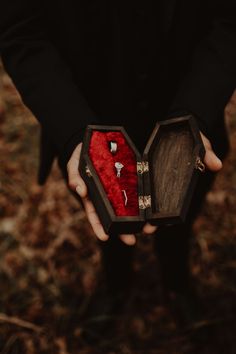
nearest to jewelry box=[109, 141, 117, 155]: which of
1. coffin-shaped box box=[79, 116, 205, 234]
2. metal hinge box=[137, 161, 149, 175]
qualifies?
coffin-shaped box box=[79, 116, 205, 234]

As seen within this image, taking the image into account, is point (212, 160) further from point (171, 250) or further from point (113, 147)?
point (171, 250)

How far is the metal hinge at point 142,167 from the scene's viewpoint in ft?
5.22

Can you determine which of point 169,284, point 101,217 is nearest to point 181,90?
point 101,217

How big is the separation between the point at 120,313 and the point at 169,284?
1.39ft

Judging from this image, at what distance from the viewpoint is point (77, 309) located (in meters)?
2.90

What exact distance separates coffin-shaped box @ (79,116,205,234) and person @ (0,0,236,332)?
0.30 feet

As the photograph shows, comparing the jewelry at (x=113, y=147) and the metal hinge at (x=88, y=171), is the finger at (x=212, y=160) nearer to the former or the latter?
the jewelry at (x=113, y=147)

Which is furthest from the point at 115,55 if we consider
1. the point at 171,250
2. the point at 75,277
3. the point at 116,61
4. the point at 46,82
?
the point at 75,277

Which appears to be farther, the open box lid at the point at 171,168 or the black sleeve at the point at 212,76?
the black sleeve at the point at 212,76

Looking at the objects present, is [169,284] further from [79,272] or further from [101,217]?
[101,217]

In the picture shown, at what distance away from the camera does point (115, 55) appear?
174 centimetres

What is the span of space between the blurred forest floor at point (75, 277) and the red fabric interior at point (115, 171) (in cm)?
158

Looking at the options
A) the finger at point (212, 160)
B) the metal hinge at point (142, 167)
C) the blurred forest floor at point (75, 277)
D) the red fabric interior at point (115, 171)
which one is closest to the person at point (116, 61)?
the finger at point (212, 160)

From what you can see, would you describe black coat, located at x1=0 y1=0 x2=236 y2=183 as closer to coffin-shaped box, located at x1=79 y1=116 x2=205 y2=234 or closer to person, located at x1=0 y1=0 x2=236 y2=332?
person, located at x1=0 y1=0 x2=236 y2=332
